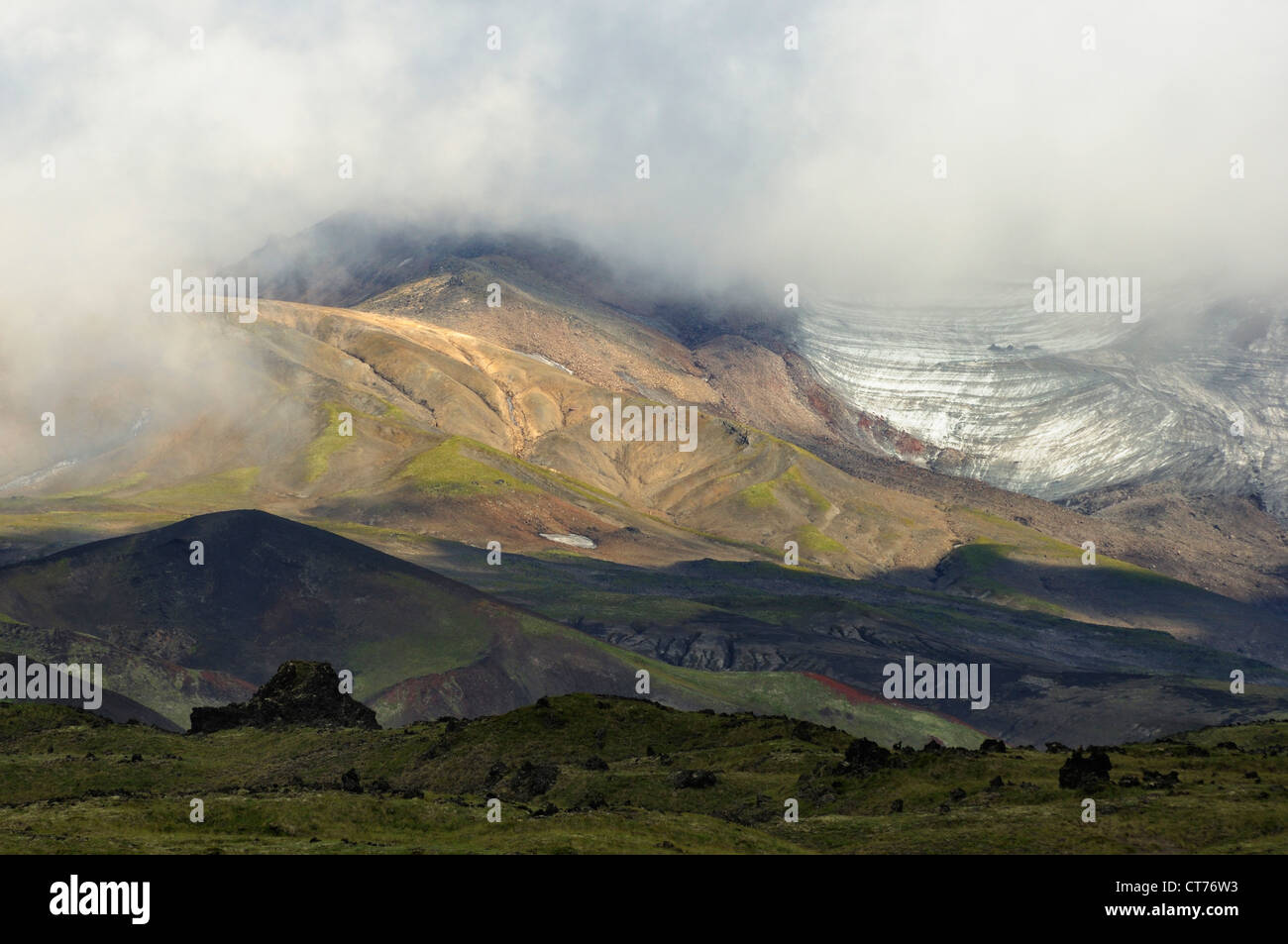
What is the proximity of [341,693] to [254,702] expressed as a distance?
6007mm

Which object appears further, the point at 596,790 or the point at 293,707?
the point at 293,707

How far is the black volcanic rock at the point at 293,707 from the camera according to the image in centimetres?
10031

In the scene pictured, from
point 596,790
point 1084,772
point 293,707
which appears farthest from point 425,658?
point 1084,772

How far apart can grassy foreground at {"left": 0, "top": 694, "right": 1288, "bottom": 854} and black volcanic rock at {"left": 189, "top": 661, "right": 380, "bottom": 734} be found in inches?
Result: 144

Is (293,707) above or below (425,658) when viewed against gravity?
below

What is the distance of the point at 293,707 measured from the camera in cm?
10088

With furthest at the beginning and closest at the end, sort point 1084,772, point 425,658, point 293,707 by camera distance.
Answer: point 425,658
point 293,707
point 1084,772

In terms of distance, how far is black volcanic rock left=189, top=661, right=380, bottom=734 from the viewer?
10031 centimetres

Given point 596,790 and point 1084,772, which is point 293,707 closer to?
point 596,790

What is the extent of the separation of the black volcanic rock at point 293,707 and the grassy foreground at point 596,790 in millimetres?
3655

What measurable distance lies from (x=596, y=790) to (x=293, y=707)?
36.1 m
